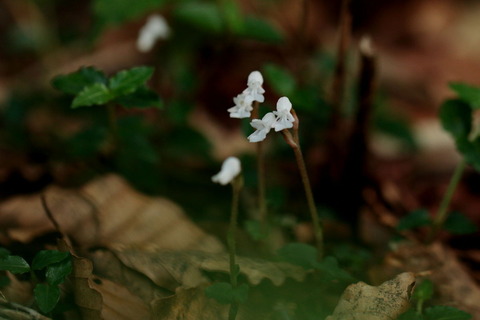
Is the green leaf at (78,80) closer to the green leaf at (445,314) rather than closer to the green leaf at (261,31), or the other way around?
the green leaf at (261,31)

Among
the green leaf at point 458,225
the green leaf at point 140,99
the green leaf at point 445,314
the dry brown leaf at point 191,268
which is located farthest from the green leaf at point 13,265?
the green leaf at point 458,225

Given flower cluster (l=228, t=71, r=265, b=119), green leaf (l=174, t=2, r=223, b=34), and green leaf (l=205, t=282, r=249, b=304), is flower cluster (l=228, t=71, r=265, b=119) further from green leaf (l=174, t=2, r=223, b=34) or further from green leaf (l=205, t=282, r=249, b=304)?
green leaf (l=174, t=2, r=223, b=34)

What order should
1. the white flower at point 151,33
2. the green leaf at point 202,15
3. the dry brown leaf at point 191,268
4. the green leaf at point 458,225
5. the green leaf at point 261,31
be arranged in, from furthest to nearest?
the green leaf at point 202,15
the green leaf at point 261,31
the white flower at point 151,33
the green leaf at point 458,225
the dry brown leaf at point 191,268

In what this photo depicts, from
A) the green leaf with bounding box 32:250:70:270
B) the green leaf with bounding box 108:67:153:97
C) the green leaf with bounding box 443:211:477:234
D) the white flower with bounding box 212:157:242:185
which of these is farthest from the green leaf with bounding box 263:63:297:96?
the green leaf with bounding box 32:250:70:270

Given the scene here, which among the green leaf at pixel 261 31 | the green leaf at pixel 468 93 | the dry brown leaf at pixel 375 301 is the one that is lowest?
the dry brown leaf at pixel 375 301

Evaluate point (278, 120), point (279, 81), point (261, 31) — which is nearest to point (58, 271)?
point (278, 120)

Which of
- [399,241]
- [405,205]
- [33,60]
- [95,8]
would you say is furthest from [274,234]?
[33,60]
